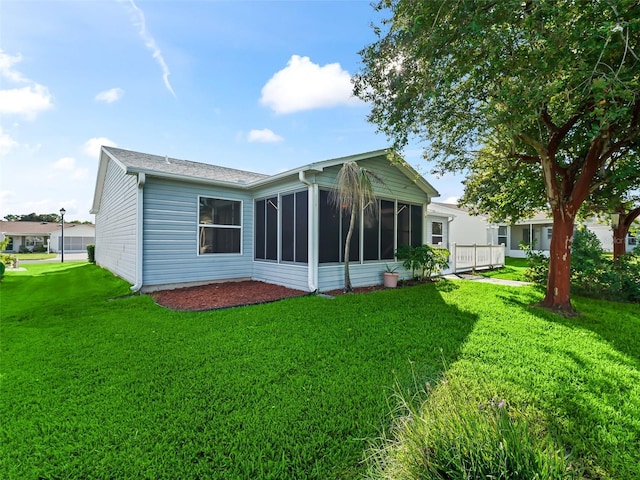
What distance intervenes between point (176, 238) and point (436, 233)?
12.7 metres

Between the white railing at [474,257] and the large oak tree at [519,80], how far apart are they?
18.7 feet

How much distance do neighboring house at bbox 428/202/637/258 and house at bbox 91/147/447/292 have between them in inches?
402

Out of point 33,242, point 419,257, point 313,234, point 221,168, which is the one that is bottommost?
point 419,257

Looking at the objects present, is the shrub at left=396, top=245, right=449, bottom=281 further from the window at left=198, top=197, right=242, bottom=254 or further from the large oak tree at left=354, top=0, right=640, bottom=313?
the window at left=198, top=197, right=242, bottom=254

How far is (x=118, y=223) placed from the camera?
10078mm

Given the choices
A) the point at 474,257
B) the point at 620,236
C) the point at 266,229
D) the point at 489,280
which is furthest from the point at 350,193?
the point at 620,236

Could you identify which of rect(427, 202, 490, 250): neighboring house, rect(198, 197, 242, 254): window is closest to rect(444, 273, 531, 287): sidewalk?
rect(427, 202, 490, 250): neighboring house

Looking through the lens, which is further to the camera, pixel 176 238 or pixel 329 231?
pixel 176 238

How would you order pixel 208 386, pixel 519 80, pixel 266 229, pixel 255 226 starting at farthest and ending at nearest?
pixel 255 226, pixel 266 229, pixel 519 80, pixel 208 386

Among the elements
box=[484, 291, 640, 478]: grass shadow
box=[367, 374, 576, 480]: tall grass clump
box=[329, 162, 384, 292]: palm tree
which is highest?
box=[329, 162, 384, 292]: palm tree

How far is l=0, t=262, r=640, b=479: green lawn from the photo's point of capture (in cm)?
203

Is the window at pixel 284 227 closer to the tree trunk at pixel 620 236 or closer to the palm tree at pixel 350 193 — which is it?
the palm tree at pixel 350 193

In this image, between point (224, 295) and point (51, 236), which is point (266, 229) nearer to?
point (224, 295)

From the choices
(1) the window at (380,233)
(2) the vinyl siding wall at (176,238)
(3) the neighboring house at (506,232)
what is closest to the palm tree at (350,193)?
(1) the window at (380,233)
